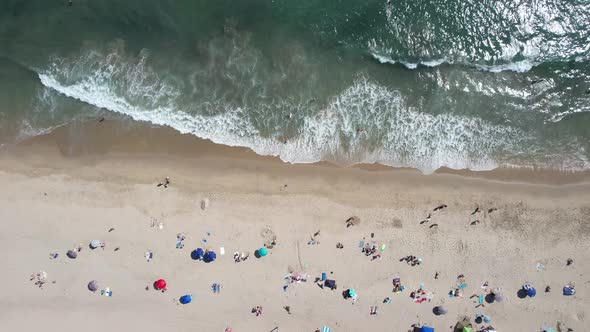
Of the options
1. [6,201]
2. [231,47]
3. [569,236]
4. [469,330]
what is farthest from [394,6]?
[6,201]

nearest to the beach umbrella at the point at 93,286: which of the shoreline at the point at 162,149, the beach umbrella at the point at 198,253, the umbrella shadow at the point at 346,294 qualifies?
the beach umbrella at the point at 198,253

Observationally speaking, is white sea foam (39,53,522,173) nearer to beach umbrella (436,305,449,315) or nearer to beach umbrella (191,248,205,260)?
beach umbrella (191,248,205,260)

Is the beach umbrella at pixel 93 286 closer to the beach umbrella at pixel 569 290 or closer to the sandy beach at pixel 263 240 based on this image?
the sandy beach at pixel 263 240

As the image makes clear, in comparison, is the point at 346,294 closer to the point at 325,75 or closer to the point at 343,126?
the point at 343,126

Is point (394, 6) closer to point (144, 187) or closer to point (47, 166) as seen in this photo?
point (144, 187)

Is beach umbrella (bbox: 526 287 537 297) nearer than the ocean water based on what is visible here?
Yes

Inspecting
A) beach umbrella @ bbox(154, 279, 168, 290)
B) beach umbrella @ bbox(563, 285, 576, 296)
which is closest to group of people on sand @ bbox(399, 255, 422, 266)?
beach umbrella @ bbox(563, 285, 576, 296)
